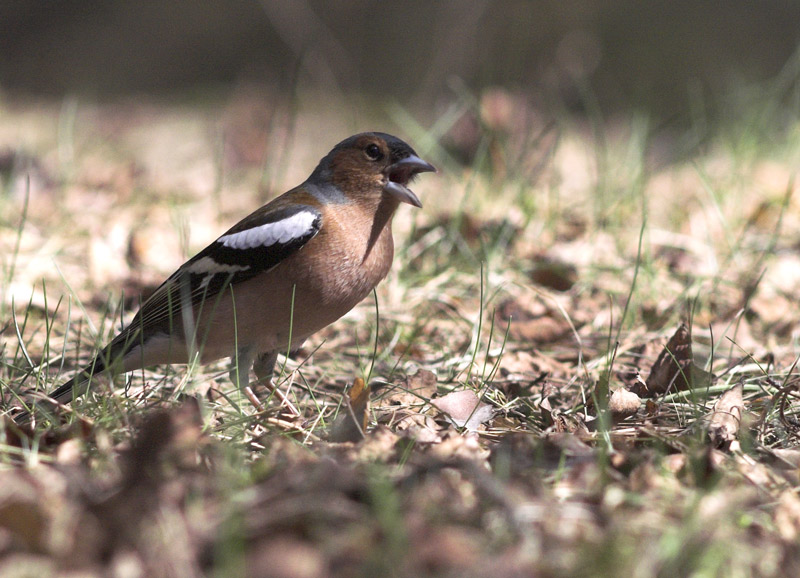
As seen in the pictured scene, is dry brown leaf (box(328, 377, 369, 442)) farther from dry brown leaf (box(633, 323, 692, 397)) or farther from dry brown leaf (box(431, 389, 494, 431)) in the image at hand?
dry brown leaf (box(633, 323, 692, 397))

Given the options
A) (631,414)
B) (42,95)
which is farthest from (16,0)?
(631,414)

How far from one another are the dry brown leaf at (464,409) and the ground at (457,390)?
1 centimetres

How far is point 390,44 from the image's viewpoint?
38.2 ft

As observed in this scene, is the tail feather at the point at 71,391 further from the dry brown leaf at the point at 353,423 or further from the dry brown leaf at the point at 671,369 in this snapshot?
the dry brown leaf at the point at 671,369

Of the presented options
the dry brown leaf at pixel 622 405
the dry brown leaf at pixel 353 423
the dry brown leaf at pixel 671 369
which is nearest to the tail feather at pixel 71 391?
the dry brown leaf at pixel 353 423

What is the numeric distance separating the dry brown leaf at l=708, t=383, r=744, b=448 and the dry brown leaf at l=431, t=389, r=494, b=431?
28.9 inches

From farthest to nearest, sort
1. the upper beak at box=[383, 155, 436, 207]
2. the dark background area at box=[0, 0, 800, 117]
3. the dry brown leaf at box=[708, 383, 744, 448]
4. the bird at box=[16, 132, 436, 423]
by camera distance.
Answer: the dark background area at box=[0, 0, 800, 117] < the upper beak at box=[383, 155, 436, 207] < the bird at box=[16, 132, 436, 423] < the dry brown leaf at box=[708, 383, 744, 448]

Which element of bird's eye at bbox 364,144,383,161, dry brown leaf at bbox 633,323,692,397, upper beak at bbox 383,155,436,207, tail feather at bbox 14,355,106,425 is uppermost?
bird's eye at bbox 364,144,383,161

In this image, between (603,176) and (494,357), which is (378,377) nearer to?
(494,357)

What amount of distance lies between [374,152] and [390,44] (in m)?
8.31

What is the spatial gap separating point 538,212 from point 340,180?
2095 millimetres

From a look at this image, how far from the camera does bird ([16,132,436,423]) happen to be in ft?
11.2

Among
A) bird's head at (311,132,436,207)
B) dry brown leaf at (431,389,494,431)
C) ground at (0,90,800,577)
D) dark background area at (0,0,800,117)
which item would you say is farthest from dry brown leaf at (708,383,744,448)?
dark background area at (0,0,800,117)

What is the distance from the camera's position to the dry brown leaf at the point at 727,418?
2629mm
